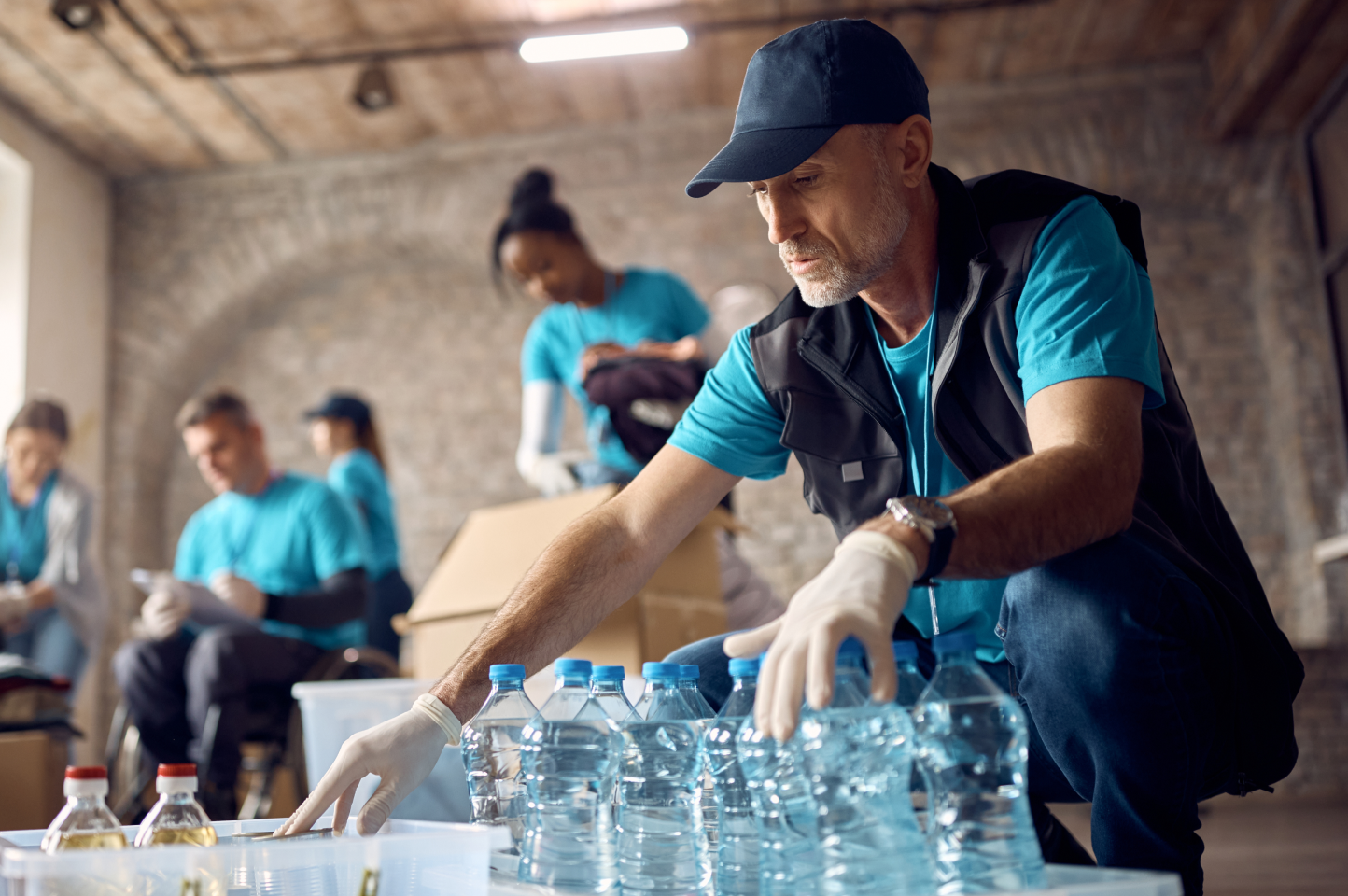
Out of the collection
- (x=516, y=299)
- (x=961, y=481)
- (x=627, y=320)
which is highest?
(x=516, y=299)

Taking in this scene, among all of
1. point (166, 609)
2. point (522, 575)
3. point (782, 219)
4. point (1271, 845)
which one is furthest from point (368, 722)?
point (1271, 845)

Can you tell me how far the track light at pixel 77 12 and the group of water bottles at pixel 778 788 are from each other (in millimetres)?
4110

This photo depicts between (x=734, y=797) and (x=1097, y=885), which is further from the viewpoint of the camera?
(x=734, y=797)

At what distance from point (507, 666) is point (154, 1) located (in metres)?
4.20

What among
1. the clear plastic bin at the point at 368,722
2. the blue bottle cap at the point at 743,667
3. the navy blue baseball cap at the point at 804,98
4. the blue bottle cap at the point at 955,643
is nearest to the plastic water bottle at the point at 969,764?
the blue bottle cap at the point at 955,643

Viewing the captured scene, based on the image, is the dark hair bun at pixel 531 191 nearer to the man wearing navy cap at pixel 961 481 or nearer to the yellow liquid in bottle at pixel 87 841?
the man wearing navy cap at pixel 961 481

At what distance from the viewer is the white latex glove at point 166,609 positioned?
266 centimetres

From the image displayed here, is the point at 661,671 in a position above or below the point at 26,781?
above

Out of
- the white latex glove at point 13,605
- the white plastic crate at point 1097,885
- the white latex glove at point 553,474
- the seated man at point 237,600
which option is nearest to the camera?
the white plastic crate at point 1097,885

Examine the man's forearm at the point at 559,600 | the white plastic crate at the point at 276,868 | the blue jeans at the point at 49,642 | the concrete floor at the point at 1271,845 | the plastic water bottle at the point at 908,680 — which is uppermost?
the blue jeans at the point at 49,642

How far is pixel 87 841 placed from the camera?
3.20 ft

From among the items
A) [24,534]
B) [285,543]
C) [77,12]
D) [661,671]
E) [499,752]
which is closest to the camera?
[661,671]

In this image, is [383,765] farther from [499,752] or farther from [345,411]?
[345,411]

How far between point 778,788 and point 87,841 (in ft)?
1.93
